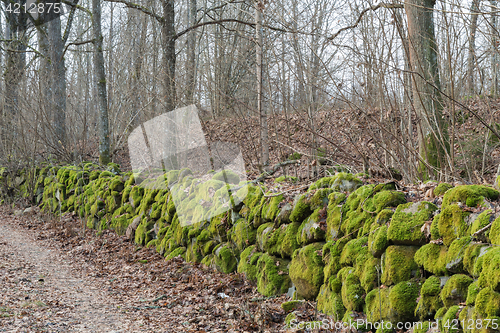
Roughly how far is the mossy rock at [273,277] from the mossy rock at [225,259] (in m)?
0.60

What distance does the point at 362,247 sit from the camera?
10.1ft

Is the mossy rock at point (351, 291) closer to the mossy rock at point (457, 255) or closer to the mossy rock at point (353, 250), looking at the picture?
the mossy rock at point (353, 250)

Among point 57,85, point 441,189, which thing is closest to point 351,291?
point 441,189

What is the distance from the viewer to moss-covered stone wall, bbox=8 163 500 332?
7.52 feet

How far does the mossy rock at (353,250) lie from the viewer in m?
3.08

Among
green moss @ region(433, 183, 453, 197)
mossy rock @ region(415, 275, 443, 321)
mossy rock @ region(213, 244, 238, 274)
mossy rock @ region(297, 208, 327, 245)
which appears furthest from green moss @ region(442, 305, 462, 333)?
mossy rock @ region(213, 244, 238, 274)

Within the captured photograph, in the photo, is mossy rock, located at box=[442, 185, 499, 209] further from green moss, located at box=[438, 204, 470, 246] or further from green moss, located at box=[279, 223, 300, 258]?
green moss, located at box=[279, 223, 300, 258]

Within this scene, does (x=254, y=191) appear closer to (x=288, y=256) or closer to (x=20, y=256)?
(x=288, y=256)

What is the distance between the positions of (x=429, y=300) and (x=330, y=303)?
946 millimetres

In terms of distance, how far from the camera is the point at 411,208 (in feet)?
9.41

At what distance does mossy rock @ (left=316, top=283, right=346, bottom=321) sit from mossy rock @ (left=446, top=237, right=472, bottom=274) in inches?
39.0

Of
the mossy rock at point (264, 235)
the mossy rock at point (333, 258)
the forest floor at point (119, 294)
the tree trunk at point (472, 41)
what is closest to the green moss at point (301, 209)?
the mossy rock at point (264, 235)

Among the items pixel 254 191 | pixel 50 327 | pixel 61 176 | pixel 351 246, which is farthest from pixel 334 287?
pixel 61 176

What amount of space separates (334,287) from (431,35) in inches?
149
